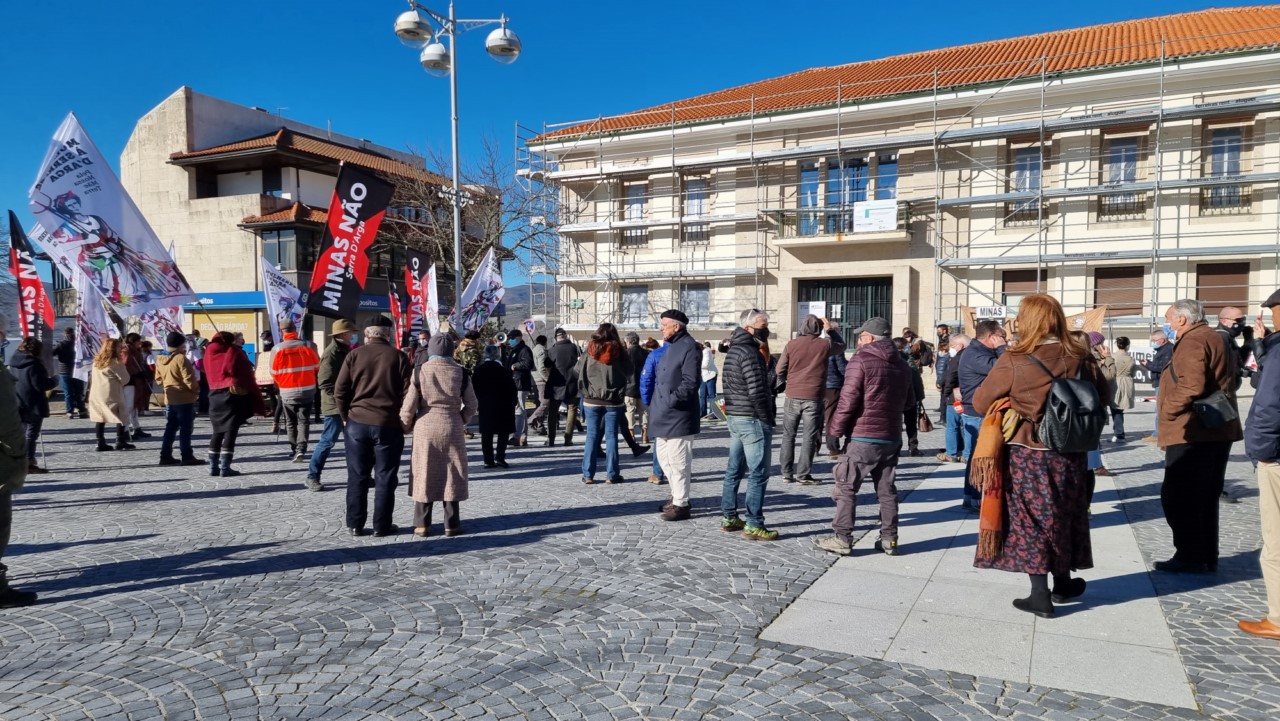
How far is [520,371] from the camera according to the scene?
12625 mm

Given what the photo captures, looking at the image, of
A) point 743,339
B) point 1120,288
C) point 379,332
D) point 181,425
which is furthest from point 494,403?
point 1120,288

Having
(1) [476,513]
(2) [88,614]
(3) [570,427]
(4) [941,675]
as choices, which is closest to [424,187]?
(3) [570,427]

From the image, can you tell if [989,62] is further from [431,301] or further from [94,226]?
[94,226]

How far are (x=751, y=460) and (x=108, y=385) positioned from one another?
998cm

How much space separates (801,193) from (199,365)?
57.0 ft

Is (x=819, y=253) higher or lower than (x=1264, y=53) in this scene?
lower

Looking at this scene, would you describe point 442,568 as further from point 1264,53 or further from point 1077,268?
point 1264,53

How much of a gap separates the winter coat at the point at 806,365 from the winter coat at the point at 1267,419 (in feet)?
14.0

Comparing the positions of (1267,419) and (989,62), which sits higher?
(989,62)

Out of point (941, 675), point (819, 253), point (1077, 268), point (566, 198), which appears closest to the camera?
point (941, 675)

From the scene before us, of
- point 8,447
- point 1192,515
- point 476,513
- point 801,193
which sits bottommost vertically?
point 476,513

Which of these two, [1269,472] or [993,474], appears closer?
[1269,472]

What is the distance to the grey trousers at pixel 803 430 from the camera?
27.9ft

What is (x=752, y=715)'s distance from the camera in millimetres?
3326
